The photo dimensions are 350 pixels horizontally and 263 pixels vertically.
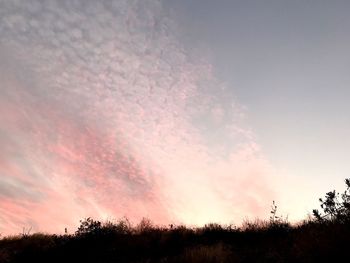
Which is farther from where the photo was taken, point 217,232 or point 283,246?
point 217,232

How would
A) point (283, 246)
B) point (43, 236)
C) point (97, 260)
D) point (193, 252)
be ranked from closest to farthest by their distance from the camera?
point (193, 252)
point (283, 246)
point (97, 260)
point (43, 236)

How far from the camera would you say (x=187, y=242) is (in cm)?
1475

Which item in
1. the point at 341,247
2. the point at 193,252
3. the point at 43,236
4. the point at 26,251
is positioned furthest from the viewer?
the point at 43,236

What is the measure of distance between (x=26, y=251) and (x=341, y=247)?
11316 mm

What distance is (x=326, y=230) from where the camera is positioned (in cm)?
1064

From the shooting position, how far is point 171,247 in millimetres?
14297

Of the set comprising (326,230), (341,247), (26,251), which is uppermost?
(26,251)

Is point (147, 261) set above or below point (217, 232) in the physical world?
below

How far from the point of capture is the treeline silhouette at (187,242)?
1118 centimetres

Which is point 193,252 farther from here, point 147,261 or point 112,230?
point 112,230

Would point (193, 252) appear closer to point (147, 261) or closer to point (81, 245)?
point (147, 261)

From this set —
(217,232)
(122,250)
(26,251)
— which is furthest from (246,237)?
(26,251)

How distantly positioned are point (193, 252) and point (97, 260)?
12.0 ft

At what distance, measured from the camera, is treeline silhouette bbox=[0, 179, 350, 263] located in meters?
11.2
